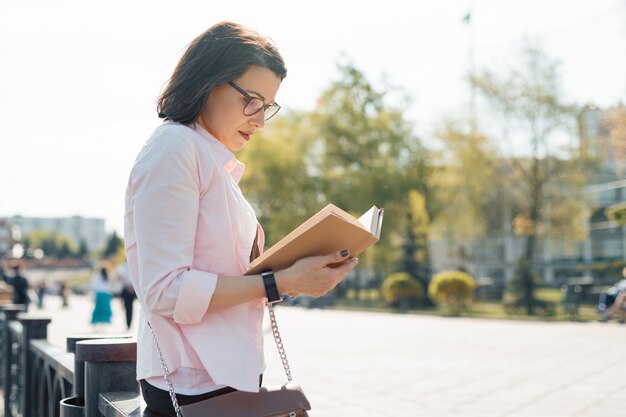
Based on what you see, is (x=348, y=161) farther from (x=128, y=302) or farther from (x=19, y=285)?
(x=19, y=285)

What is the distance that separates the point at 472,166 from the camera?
36.4 metres

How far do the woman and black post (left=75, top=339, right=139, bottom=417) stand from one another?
63 centimetres

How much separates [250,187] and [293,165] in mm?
4111

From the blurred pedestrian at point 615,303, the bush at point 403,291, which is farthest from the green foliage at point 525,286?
the bush at point 403,291

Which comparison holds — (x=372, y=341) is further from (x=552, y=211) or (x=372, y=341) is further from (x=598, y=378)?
(x=552, y=211)

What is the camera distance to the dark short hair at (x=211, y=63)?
1891 mm

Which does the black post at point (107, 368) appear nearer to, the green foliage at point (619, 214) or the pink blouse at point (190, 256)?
the pink blouse at point (190, 256)

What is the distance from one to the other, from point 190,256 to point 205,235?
0.27ft

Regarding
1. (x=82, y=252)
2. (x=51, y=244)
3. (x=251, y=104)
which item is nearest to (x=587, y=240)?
(x=251, y=104)

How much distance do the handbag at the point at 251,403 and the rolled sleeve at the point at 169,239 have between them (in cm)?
16

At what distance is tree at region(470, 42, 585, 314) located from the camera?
3475 centimetres

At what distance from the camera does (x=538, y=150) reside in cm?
3600

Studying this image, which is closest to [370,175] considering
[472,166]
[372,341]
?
[472,166]

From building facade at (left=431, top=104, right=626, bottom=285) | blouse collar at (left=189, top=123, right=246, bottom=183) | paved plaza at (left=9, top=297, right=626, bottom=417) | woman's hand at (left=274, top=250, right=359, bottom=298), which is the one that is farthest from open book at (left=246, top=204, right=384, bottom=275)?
building facade at (left=431, top=104, right=626, bottom=285)
